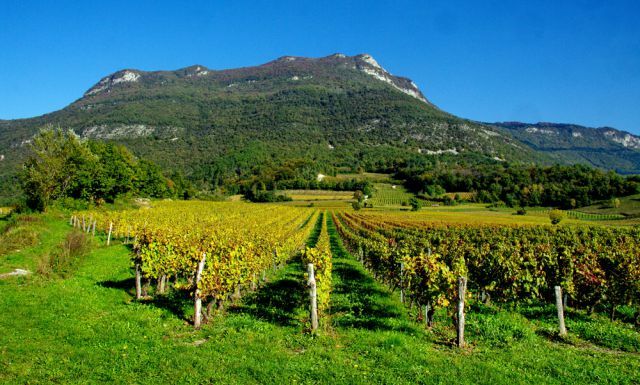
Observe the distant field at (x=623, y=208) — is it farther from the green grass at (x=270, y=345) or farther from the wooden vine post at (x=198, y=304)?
the wooden vine post at (x=198, y=304)

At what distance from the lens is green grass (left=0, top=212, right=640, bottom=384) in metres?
8.80

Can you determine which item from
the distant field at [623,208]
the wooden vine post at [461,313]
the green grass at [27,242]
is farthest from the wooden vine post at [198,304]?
the distant field at [623,208]

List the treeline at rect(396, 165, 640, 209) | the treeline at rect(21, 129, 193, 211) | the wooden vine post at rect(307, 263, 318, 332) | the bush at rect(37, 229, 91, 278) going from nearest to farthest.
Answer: the wooden vine post at rect(307, 263, 318, 332), the bush at rect(37, 229, 91, 278), the treeline at rect(21, 129, 193, 211), the treeline at rect(396, 165, 640, 209)

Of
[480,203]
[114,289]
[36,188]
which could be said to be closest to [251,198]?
[480,203]

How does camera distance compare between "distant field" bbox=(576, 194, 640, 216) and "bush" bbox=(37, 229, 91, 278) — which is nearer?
"bush" bbox=(37, 229, 91, 278)

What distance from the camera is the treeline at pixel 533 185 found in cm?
12606

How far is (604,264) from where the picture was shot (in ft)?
58.6

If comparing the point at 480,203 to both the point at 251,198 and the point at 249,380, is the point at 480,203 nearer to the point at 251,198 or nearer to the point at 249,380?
the point at 251,198

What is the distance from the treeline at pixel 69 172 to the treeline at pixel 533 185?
115 meters

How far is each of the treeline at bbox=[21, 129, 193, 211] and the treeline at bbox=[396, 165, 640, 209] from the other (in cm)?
11517

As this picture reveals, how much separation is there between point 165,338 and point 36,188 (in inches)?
1847

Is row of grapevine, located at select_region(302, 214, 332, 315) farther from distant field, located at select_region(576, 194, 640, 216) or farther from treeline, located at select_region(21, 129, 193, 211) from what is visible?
distant field, located at select_region(576, 194, 640, 216)

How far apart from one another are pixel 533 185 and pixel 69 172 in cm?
14608

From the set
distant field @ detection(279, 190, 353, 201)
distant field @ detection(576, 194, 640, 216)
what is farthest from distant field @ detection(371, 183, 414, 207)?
distant field @ detection(576, 194, 640, 216)
